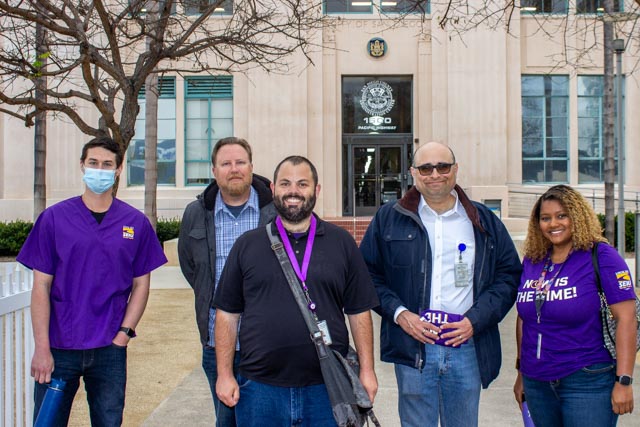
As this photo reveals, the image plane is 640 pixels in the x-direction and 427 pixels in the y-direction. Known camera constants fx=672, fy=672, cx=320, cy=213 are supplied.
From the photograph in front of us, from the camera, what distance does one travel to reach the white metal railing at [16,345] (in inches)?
187

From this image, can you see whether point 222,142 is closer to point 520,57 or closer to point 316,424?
point 316,424

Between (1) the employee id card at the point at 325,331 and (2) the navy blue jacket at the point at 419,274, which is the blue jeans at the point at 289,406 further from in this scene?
(2) the navy blue jacket at the point at 419,274

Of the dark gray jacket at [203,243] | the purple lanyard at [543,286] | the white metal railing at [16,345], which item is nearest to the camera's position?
the purple lanyard at [543,286]

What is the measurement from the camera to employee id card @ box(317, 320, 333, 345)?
322 centimetres

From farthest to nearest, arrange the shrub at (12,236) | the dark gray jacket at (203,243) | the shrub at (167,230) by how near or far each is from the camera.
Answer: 1. the shrub at (167,230)
2. the shrub at (12,236)
3. the dark gray jacket at (203,243)

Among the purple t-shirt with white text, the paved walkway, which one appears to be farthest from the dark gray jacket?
the paved walkway

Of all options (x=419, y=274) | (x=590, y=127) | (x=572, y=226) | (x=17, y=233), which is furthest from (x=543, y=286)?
(x=590, y=127)

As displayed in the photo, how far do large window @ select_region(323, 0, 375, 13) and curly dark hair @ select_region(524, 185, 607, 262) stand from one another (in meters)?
19.8

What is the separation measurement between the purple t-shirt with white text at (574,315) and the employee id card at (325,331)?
1130mm

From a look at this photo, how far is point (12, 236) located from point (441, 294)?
1833cm

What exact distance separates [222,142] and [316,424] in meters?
1.74

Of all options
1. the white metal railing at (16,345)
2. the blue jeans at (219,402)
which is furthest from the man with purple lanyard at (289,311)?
the white metal railing at (16,345)

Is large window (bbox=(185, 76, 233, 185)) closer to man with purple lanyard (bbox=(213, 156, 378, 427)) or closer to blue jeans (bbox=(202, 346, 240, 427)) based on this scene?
blue jeans (bbox=(202, 346, 240, 427))

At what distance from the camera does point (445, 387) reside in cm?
382
